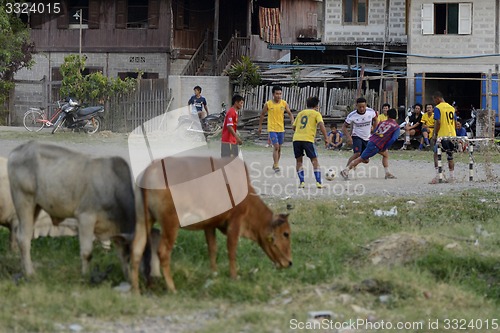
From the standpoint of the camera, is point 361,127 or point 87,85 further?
point 87,85

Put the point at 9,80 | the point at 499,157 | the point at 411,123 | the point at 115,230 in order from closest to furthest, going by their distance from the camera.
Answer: the point at 115,230, the point at 499,157, the point at 411,123, the point at 9,80

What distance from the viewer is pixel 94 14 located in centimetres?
3597

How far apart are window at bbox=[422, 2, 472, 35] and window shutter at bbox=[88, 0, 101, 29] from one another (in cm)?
1190

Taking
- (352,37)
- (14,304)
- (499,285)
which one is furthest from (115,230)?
(352,37)

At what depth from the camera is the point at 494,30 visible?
31344 mm

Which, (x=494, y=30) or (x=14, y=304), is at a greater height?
(x=494, y=30)

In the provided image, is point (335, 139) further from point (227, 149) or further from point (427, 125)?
point (227, 149)

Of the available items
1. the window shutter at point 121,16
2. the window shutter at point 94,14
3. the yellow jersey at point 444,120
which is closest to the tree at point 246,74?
the window shutter at point 121,16

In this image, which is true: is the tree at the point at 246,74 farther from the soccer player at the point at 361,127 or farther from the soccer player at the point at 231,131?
the soccer player at the point at 231,131

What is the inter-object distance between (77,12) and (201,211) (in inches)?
1114

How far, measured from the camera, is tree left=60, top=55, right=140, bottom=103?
3023cm

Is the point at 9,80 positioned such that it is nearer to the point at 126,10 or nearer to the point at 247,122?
the point at 126,10

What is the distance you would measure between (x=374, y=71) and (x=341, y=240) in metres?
20.6

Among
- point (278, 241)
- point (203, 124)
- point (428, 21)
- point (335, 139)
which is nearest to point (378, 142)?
point (278, 241)
